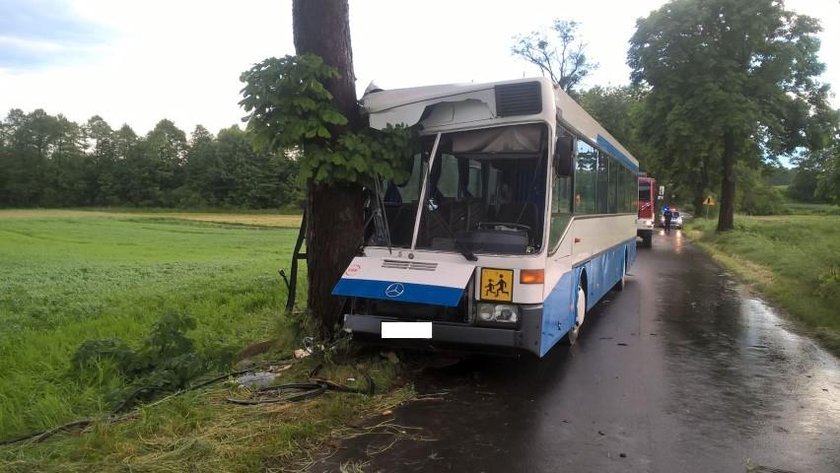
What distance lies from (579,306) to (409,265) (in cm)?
301

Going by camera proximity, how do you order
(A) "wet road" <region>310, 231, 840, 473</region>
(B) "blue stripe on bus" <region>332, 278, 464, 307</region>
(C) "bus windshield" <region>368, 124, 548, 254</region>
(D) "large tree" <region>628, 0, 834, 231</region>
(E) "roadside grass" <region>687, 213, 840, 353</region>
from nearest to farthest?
(A) "wet road" <region>310, 231, 840, 473</region>, (B) "blue stripe on bus" <region>332, 278, 464, 307</region>, (C) "bus windshield" <region>368, 124, 548, 254</region>, (E) "roadside grass" <region>687, 213, 840, 353</region>, (D) "large tree" <region>628, 0, 834, 231</region>

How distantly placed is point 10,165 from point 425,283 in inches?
3589

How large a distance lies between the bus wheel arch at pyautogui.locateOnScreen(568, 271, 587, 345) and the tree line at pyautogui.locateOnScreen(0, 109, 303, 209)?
224ft

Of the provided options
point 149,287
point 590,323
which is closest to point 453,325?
point 590,323

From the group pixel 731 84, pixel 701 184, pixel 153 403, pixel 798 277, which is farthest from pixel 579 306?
pixel 701 184

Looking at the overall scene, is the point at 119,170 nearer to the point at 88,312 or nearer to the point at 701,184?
the point at 701,184

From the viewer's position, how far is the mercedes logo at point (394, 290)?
5.58 meters

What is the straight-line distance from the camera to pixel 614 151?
10.7 metres

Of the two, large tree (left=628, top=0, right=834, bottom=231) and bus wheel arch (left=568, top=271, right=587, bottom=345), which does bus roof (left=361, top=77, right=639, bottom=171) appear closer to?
bus wheel arch (left=568, top=271, right=587, bottom=345)

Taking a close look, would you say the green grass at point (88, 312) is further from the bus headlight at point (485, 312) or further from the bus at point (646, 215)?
the bus at point (646, 215)

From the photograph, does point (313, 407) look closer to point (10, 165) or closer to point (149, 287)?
point (149, 287)

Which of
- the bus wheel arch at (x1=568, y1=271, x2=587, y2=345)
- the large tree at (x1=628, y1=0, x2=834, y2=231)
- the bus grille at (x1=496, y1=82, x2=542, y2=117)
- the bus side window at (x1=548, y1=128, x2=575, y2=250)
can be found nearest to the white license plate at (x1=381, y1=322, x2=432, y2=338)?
the bus side window at (x1=548, y1=128, x2=575, y2=250)

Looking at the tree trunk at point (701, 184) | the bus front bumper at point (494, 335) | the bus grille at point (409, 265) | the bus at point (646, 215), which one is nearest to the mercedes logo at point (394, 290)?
the bus grille at point (409, 265)

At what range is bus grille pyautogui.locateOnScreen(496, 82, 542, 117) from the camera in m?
5.70
